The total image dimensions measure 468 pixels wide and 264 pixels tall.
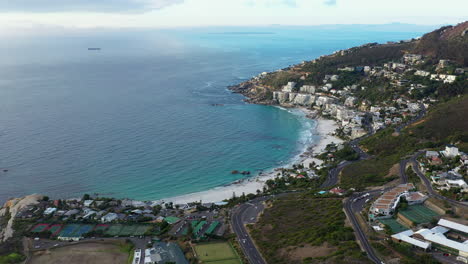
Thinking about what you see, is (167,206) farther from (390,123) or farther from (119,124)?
(390,123)

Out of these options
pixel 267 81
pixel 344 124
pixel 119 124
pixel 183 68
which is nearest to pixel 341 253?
pixel 344 124

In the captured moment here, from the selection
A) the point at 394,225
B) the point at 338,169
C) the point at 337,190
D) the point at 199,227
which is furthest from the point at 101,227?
the point at 338,169

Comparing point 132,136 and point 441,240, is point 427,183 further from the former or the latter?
point 132,136

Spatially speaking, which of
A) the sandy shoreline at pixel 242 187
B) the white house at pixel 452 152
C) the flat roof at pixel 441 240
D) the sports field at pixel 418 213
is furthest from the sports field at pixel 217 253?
the white house at pixel 452 152

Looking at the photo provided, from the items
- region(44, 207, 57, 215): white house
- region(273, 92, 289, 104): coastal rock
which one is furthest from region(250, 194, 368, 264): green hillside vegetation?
region(273, 92, 289, 104): coastal rock

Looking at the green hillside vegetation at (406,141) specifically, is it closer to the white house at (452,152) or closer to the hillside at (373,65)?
the white house at (452,152)
